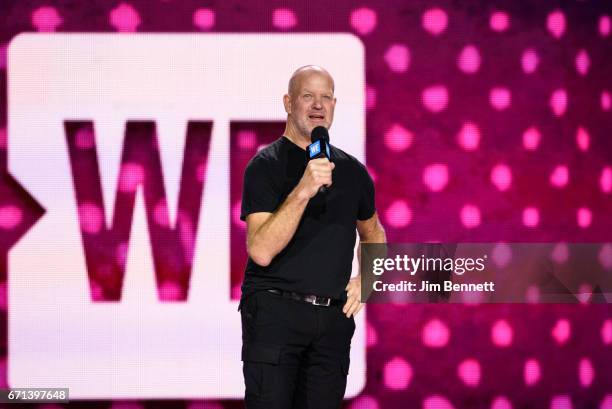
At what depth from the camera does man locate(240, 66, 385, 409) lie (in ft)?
6.17

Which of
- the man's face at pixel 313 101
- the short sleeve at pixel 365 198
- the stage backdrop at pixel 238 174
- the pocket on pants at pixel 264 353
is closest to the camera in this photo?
the pocket on pants at pixel 264 353

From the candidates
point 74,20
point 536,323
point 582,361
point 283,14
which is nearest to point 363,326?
point 536,323

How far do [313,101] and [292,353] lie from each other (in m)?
0.70

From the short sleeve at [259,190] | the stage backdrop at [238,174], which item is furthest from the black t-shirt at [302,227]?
the stage backdrop at [238,174]

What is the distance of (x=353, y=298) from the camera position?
2062 mm

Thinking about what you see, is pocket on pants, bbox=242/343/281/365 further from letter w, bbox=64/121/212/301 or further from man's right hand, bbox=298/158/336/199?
letter w, bbox=64/121/212/301

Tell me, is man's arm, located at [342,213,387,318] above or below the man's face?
below

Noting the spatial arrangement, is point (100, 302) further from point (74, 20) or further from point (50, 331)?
point (74, 20)

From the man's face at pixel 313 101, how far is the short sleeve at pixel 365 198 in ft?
0.77

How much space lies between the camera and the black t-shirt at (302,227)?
1.92m

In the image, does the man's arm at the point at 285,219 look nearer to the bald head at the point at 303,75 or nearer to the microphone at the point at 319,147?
the microphone at the point at 319,147

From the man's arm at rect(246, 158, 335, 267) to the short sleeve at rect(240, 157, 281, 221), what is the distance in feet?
0.12

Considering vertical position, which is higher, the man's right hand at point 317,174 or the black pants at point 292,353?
the man's right hand at point 317,174

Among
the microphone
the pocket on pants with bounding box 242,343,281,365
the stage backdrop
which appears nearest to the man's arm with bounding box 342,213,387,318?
the pocket on pants with bounding box 242,343,281,365
